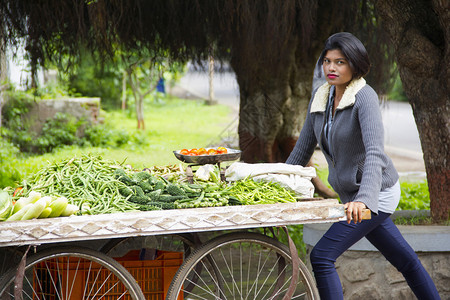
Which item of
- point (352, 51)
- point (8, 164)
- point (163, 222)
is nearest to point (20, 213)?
point (163, 222)

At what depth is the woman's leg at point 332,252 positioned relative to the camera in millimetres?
3236

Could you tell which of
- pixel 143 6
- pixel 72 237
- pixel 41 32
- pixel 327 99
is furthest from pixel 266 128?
pixel 72 237

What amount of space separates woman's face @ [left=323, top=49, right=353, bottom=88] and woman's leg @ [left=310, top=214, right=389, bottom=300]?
0.72m

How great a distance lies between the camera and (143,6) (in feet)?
20.3

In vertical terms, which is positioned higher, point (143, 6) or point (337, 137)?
point (143, 6)

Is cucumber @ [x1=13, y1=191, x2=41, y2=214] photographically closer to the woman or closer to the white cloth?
the white cloth

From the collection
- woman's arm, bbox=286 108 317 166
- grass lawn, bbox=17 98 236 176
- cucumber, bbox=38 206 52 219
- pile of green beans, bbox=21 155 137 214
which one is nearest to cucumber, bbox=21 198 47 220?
cucumber, bbox=38 206 52 219

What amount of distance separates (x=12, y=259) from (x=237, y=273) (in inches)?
92.0

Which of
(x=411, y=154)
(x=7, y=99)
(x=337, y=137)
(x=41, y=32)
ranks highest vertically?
(x=41, y=32)

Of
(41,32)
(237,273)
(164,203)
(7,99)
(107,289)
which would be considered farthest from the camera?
(7,99)

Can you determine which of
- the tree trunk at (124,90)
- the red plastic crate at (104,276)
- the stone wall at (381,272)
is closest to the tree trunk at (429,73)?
the stone wall at (381,272)

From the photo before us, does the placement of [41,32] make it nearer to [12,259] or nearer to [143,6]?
[143,6]

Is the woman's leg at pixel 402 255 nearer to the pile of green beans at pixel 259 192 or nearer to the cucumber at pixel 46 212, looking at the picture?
the pile of green beans at pixel 259 192

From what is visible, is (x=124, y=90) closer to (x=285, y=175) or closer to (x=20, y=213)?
(x=285, y=175)
